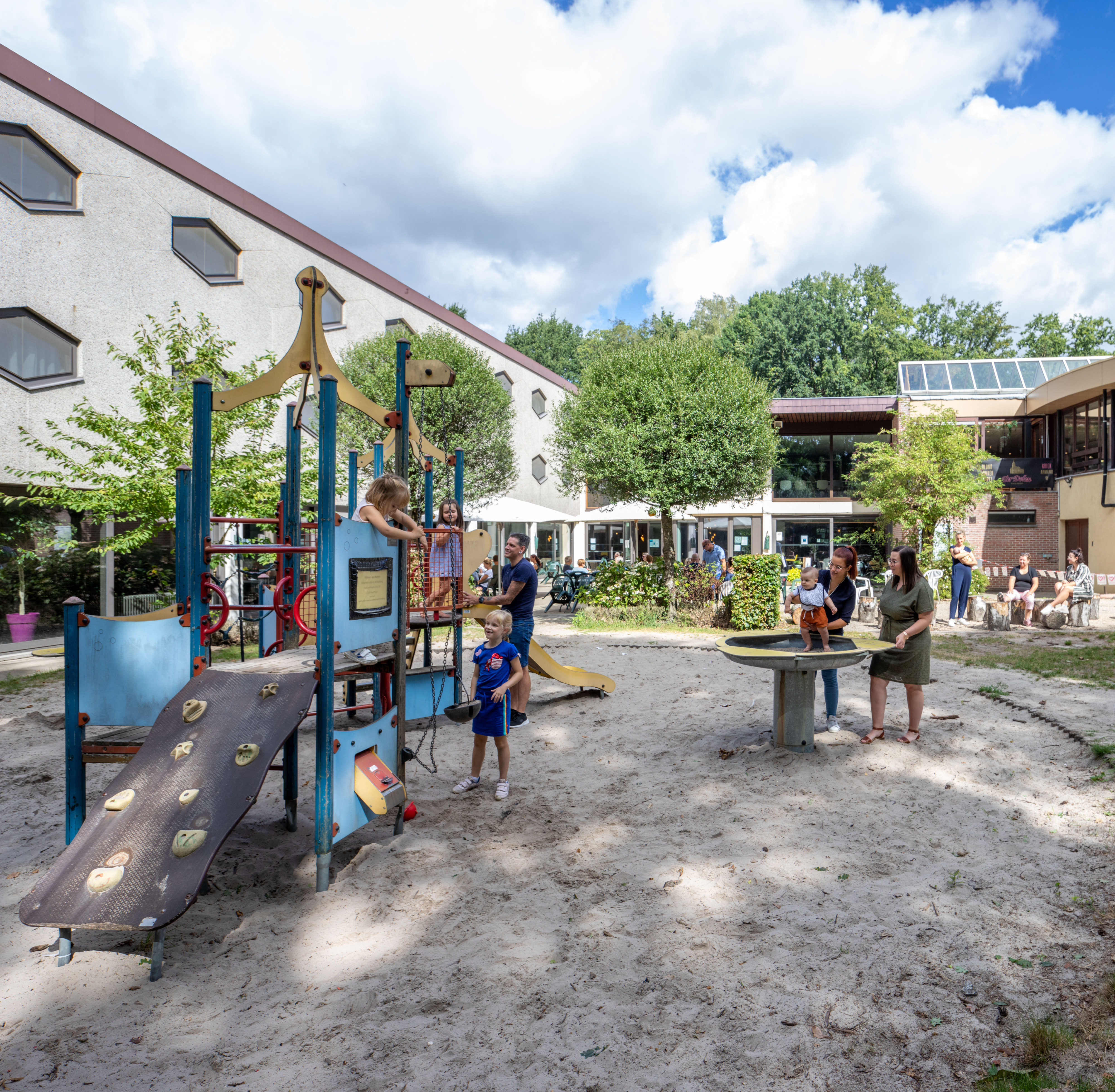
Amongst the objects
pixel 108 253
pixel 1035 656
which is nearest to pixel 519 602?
pixel 1035 656

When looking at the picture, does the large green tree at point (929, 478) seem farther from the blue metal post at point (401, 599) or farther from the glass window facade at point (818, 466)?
the blue metal post at point (401, 599)

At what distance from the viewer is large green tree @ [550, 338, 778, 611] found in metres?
14.1

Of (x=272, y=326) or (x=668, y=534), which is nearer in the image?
(x=668, y=534)

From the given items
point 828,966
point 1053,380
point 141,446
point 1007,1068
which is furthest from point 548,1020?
point 1053,380

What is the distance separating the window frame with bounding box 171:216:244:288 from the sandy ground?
11922 mm

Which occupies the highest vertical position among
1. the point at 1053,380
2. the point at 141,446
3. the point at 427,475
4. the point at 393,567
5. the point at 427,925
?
the point at 1053,380

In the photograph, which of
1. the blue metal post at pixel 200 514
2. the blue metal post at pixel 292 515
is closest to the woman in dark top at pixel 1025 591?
the blue metal post at pixel 292 515

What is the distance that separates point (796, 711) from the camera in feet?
18.9

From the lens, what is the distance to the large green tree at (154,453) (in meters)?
10.5

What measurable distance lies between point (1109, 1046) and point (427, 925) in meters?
2.56

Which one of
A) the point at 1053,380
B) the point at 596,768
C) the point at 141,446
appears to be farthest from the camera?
the point at 1053,380

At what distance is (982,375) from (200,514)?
27400mm

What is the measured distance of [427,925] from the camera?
334 centimetres

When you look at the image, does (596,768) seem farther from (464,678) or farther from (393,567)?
(464,678)
